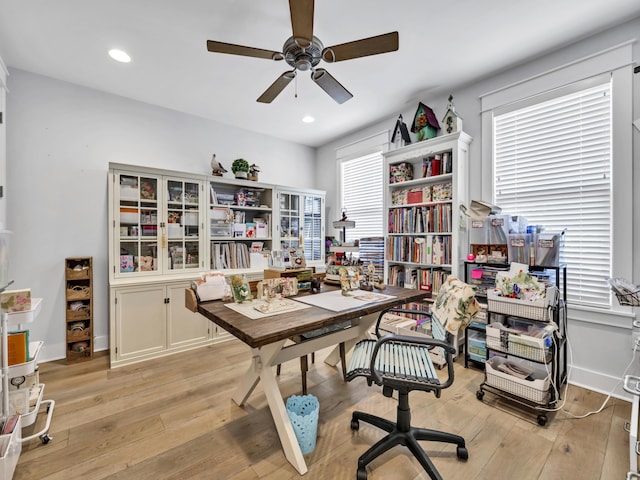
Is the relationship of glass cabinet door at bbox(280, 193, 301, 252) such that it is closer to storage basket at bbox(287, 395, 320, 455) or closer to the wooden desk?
the wooden desk

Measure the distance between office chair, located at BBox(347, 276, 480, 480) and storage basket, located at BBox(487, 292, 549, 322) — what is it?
76 centimetres

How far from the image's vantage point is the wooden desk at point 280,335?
1.25 meters

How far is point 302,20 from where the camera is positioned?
1.50 m

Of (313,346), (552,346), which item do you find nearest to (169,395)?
(313,346)

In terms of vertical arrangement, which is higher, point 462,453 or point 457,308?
point 457,308

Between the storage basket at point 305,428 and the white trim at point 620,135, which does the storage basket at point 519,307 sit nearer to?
the white trim at point 620,135

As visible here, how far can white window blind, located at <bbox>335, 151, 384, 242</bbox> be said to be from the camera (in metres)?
3.89

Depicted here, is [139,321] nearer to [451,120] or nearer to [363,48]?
[363,48]

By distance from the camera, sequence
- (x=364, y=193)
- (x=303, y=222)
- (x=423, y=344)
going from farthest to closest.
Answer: (x=303, y=222) → (x=364, y=193) → (x=423, y=344)

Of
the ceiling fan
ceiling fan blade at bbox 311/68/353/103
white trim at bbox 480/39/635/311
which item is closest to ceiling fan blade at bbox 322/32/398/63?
the ceiling fan

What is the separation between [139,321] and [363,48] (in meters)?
2.99

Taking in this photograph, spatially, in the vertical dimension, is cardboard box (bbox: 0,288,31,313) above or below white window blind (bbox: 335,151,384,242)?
below

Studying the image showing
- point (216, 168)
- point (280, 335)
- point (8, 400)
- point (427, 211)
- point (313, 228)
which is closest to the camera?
point (280, 335)

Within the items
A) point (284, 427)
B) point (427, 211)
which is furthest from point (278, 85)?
point (284, 427)
